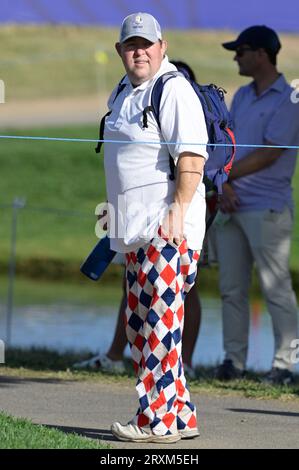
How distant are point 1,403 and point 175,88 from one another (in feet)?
7.19

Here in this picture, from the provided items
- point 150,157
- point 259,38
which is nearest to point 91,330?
point 259,38

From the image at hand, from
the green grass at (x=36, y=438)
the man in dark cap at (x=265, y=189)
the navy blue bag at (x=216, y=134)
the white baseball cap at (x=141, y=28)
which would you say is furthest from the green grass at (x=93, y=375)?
the white baseball cap at (x=141, y=28)

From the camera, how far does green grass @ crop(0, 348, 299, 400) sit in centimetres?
804

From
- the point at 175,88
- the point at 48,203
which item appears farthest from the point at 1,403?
the point at 48,203

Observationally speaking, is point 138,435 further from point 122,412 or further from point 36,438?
point 122,412

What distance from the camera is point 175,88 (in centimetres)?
620

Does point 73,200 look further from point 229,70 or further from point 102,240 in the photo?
point 102,240

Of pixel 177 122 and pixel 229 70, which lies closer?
pixel 177 122

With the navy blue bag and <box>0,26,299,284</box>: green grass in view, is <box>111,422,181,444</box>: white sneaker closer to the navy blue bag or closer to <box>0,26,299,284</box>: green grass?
the navy blue bag

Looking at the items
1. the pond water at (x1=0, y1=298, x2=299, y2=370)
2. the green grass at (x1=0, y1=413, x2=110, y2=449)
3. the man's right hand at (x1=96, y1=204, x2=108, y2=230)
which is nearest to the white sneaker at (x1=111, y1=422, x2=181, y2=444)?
the green grass at (x1=0, y1=413, x2=110, y2=449)

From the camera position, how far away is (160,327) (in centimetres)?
622

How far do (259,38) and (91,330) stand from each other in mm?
5014

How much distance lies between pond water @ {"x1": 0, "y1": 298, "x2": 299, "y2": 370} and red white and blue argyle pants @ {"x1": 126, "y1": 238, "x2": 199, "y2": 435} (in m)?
4.67

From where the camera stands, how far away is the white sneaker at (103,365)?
8867mm
